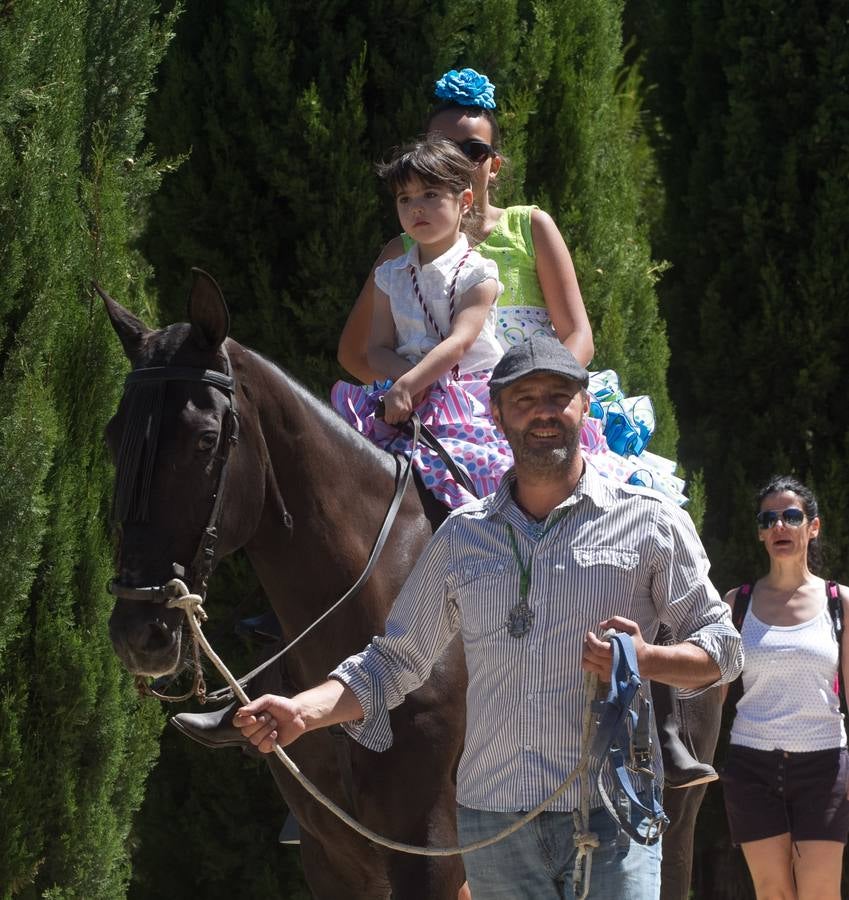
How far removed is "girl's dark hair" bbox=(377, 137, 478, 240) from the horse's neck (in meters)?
0.80

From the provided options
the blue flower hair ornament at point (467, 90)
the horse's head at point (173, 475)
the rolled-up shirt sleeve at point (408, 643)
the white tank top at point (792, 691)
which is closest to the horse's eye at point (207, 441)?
the horse's head at point (173, 475)

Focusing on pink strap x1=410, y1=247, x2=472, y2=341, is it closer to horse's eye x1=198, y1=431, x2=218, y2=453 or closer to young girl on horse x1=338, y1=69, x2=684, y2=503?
young girl on horse x1=338, y1=69, x2=684, y2=503

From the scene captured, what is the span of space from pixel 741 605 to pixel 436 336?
2.04 meters

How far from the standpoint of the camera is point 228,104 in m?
6.42

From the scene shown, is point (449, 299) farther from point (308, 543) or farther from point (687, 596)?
point (687, 596)

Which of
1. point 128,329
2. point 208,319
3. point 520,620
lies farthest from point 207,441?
point 520,620

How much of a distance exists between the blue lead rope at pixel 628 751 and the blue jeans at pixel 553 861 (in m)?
0.05

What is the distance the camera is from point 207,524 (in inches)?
129

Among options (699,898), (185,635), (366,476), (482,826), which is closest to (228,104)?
(366,476)

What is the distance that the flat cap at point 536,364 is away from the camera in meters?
2.80

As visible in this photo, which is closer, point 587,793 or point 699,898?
point 587,793

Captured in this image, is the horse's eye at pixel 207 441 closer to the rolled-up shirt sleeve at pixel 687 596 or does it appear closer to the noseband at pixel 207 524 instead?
the noseband at pixel 207 524

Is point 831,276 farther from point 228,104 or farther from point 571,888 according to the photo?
point 571,888

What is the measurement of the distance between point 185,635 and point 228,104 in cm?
382
